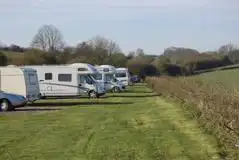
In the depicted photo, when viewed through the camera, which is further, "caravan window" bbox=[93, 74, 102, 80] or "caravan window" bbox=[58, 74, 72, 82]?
"caravan window" bbox=[93, 74, 102, 80]

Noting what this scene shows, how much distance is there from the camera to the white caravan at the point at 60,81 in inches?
1708

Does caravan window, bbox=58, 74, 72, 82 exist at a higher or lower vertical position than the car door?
higher

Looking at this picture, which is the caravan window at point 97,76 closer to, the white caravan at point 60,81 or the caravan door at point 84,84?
the caravan door at point 84,84

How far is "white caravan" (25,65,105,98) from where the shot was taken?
142 feet

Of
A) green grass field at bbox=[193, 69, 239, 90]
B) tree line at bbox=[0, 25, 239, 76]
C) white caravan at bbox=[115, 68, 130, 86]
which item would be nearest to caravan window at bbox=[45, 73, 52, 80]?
green grass field at bbox=[193, 69, 239, 90]

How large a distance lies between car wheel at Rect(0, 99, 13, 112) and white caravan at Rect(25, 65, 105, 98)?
39.2 ft

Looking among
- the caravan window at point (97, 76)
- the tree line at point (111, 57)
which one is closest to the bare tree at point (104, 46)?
the tree line at point (111, 57)

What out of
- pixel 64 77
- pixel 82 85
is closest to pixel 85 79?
pixel 82 85

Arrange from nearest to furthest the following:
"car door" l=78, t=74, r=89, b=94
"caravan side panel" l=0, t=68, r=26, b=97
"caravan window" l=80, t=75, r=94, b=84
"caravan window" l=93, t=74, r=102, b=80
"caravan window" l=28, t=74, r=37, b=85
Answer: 1. "caravan side panel" l=0, t=68, r=26, b=97
2. "caravan window" l=28, t=74, r=37, b=85
3. "car door" l=78, t=74, r=89, b=94
4. "caravan window" l=80, t=75, r=94, b=84
5. "caravan window" l=93, t=74, r=102, b=80

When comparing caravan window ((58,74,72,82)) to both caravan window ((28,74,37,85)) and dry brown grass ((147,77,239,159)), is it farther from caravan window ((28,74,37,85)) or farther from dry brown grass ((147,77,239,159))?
dry brown grass ((147,77,239,159))

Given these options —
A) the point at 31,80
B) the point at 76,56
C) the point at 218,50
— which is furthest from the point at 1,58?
the point at 218,50

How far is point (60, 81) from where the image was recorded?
4338 cm

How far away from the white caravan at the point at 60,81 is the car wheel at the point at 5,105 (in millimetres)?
11959

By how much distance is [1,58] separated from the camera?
71.7 metres
